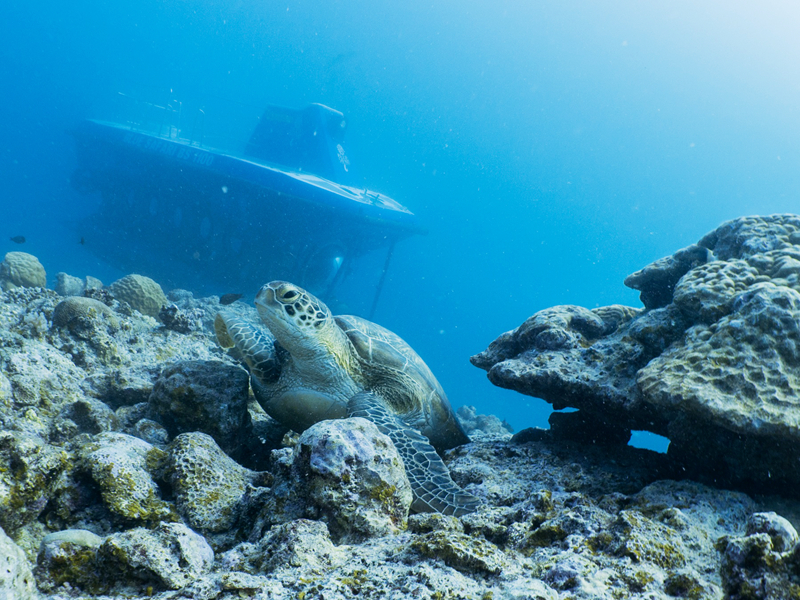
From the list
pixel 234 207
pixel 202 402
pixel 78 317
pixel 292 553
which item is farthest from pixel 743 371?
pixel 234 207

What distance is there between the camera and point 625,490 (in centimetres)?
181

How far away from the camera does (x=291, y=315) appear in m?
2.37

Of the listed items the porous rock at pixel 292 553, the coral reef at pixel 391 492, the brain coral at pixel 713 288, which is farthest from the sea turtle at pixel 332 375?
the brain coral at pixel 713 288

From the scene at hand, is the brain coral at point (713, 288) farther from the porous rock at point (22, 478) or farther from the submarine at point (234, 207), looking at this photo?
the submarine at point (234, 207)

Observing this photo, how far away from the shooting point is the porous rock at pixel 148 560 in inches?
35.8

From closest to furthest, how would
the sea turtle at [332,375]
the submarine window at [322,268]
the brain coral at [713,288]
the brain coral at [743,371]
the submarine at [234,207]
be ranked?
the brain coral at [743,371] → the brain coral at [713,288] → the sea turtle at [332,375] → the submarine at [234,207] → the submarine window at [322,268]

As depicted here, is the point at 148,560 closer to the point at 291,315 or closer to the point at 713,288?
the point at 291,315

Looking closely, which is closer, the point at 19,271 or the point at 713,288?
the point at 713,288

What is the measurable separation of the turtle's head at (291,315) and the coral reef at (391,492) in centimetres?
40

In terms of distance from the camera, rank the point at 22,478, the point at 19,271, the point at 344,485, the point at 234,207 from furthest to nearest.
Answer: the point at 234,207, the point at 19,271, the point at 344,485, the point at 22,478

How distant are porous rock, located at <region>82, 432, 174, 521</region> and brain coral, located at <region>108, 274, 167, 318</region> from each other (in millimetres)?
4709

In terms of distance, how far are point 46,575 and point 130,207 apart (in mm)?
17636

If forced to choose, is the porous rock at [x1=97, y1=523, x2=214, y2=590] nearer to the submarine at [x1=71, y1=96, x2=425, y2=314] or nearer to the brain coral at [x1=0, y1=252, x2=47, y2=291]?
the brain coral at [x1=0, y1=252, x2=47, y2=291]

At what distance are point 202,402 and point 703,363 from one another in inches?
92.7
